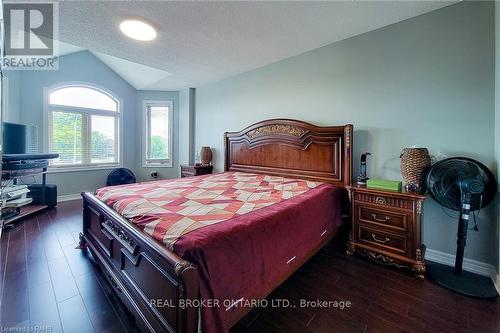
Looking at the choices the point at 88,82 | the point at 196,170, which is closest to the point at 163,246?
the point at 196,170

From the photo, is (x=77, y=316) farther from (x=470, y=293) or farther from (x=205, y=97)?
(x=205, y=97)

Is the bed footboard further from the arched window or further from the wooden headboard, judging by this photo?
the arched window

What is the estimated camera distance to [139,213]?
4.93 ft

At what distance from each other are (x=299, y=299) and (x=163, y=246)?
3.85ft

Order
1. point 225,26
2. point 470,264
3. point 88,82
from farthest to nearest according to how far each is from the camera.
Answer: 1. point 88,82
2. point 225,26
3. point 470,264

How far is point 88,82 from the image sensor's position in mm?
4699

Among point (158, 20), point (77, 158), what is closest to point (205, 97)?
point (158, 20)

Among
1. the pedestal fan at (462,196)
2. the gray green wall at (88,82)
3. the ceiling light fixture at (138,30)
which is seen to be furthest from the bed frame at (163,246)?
the gray green wall at (88,82)

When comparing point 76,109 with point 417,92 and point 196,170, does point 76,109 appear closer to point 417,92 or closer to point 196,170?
point 196,170

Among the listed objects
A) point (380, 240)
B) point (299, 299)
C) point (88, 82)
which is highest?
point (88, 82)

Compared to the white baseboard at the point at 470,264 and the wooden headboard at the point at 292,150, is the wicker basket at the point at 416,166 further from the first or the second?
the white baseboard at the point at 470,264

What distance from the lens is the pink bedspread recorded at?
3.55 ft

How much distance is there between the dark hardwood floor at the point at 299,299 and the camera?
1448 millimetres

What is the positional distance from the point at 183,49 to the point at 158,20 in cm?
70
